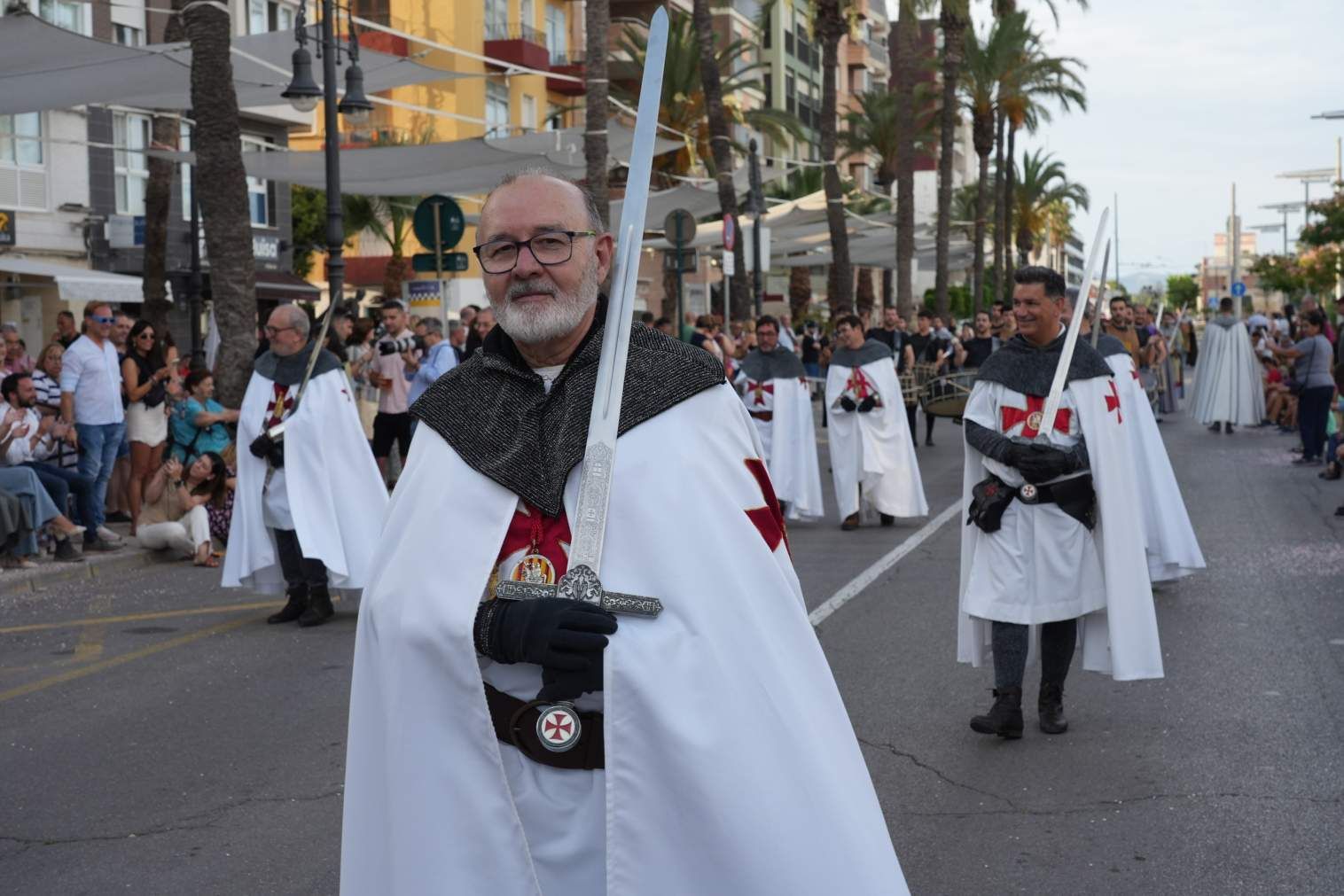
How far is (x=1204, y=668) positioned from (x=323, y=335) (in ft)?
17.2

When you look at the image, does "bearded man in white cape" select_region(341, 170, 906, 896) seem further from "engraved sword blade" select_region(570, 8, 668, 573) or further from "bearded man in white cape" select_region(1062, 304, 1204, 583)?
"bearded man in white cape" select_region(1062, 304, 1204, 583)

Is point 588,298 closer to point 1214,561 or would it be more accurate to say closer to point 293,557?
point 293,557

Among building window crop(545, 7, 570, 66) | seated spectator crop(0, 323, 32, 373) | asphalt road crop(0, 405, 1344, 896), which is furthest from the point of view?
building window crop(545, 7, 570, 66)

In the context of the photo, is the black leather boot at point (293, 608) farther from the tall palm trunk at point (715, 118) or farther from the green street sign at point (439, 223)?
the tall palm trunk at point (715, 118)

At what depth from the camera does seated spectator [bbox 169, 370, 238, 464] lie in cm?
1323

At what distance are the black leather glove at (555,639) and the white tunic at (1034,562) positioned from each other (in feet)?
13.8

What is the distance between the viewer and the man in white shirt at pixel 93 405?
43.7 feet

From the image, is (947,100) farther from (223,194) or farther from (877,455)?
(223,194)

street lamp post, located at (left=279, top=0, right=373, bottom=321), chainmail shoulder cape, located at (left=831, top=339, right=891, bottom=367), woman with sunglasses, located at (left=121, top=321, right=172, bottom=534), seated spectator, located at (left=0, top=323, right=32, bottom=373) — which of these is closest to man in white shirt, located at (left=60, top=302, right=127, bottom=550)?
seated spectator, located at (left=0, top=323, right=32, bottom=373)

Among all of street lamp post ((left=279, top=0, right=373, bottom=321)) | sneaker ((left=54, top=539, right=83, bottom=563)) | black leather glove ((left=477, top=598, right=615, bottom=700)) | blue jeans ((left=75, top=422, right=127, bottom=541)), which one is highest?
street lamp post ((left=279, top=0, right=373, bottom=321))

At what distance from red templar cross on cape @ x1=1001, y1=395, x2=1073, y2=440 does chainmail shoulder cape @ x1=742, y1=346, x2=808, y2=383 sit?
28.8ft

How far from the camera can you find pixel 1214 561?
12.1 metres

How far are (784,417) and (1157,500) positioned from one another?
6.40 meters

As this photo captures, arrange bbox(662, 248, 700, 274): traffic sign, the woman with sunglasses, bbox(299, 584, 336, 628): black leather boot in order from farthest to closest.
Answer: bbox(662, 248, 700, 274): traffic sign < the woman with sunglasses < bbox(299, 584, 336, 628): black leather boot
